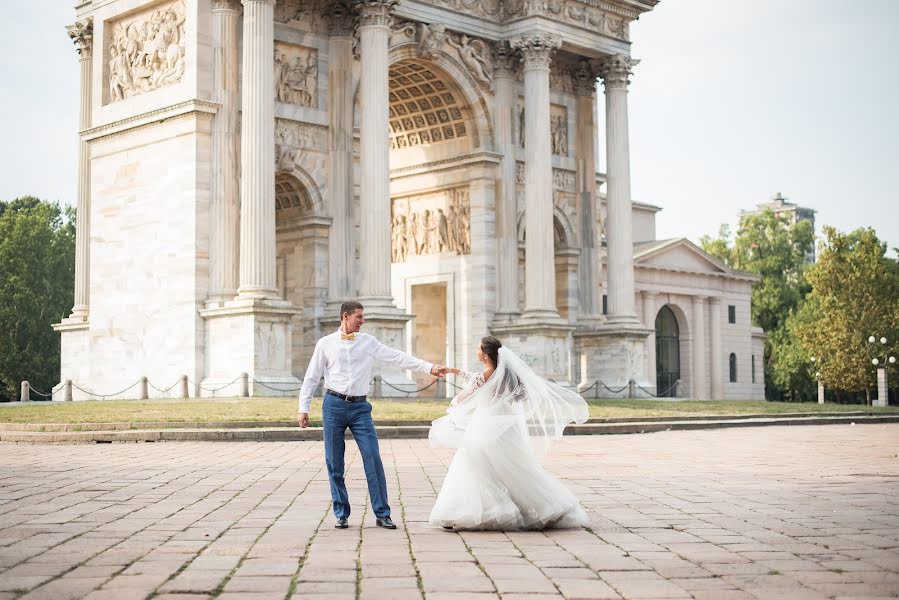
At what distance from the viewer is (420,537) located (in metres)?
10.1

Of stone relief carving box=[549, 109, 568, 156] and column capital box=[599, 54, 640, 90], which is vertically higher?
column capital box=[599, 54, 640, 90]

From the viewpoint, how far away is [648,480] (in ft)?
50.5

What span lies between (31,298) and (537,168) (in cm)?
3606

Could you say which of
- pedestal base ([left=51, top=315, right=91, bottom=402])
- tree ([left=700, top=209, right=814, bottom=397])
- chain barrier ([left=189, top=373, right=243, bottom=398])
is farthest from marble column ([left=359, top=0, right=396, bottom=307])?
tree ([left=700, top=209, right=814, bottom=397])

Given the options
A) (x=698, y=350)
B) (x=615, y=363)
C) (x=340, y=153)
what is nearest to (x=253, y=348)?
(x=340, y=153)

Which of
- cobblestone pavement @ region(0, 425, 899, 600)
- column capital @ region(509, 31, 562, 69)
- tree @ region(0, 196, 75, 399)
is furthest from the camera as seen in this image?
tree @ region(0, 196, 75, 399)

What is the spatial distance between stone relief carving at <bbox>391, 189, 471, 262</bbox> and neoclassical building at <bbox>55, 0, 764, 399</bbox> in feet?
0.28

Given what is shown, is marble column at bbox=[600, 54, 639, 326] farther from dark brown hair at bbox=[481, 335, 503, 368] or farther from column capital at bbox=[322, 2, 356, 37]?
dark brown hair at bbox=[481, 335, 503, 368]

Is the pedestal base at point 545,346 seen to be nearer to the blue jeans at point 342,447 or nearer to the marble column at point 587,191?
the marble column at point 587,191

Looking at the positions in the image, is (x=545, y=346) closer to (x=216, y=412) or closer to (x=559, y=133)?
(x=559, y=133)

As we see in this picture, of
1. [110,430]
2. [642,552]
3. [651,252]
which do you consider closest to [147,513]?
[642,552]

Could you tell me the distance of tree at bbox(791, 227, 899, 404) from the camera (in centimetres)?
7281

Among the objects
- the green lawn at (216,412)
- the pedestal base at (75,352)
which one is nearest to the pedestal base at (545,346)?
the green lawn at (216,412)

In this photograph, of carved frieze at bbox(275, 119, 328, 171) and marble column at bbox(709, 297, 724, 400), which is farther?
marble column at bbox(709, 297, 724, 400)
